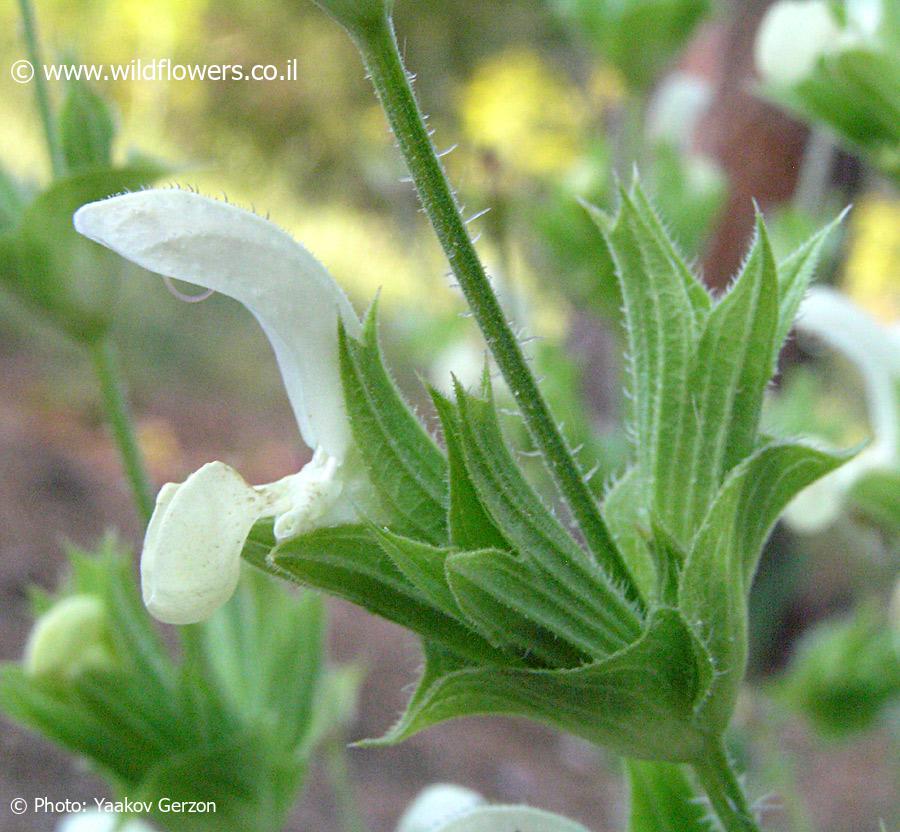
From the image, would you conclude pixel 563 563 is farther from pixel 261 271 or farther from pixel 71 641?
pixel 71 641

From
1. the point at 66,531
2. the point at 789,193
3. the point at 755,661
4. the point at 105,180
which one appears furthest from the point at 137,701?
the point at 66,531

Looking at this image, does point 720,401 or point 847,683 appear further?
point 847,683

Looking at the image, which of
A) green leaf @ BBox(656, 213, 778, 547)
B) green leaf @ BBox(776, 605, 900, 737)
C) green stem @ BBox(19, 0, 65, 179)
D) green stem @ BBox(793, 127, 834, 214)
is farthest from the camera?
green stem @ BBox(793, 127, 834, 214)

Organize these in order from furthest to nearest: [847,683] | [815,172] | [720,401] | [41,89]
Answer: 1. [815,172]
2. [847,683]
3. [41,89]
4. [720,401]

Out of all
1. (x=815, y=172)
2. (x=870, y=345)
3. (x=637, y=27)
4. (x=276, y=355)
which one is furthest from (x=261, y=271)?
(x=815, y=172)

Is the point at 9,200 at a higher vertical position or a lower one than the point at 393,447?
higher

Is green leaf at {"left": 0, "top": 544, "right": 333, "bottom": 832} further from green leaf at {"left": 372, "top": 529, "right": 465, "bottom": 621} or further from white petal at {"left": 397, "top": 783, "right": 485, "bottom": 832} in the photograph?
green leaf at {"left": 372, "top": 529, "right": 465, "bottom": 621}

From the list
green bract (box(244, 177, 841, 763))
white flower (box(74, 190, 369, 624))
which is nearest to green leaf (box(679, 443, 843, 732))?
green bract (box(244, 177, 841, 763))
